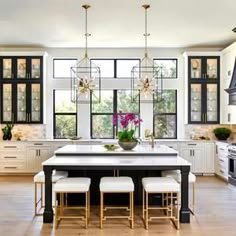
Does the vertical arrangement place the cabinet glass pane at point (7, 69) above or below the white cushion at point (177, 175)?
above

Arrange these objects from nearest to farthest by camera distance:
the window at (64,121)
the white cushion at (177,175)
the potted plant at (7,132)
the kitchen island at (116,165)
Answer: the kitchen island at (116,165)
the white cushion at (177,175)
the potted plant at (7,132)
the window at (64,121)

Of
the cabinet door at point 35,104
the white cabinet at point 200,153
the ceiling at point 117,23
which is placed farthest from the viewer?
the cabinet door at point 35,104

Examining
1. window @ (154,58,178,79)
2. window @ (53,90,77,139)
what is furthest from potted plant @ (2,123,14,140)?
window @ (154,58,178,79)

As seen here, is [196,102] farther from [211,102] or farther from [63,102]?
[63,102]

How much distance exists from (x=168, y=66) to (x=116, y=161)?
4.67 m

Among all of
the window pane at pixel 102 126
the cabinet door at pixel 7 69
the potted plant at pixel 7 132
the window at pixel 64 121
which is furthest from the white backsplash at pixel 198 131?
the cabinet door at pixel 7 69

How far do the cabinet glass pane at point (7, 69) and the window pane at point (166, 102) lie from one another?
3.70 meters

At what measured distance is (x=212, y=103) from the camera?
8.58 meters

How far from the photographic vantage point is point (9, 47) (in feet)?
28.6

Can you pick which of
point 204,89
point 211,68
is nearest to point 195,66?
point 211,68

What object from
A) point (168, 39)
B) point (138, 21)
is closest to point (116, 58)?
point (168, 39)

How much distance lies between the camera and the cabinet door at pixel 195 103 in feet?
28.1

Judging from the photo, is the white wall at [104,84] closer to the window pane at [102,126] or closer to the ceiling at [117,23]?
the window pane at [102,126]

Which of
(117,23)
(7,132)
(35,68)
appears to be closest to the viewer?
(117,23)
